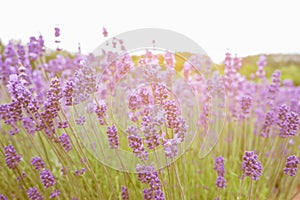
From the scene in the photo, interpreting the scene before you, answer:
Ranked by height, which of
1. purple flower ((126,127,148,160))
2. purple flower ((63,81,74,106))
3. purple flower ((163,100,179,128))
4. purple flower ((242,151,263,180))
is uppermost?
purple flower ((63,81,74,106))

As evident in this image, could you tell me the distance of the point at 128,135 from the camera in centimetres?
214

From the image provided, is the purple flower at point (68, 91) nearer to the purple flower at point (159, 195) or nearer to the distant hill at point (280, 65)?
the purple flower at point (159, 195)

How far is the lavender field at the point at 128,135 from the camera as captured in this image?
186 cm

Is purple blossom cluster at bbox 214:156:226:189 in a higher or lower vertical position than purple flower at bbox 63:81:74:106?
lower

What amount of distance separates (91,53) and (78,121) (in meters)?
1.40

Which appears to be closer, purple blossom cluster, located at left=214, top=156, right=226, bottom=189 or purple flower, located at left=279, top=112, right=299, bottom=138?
purple flower, located at left=279, top=112, right=299, bottom=138

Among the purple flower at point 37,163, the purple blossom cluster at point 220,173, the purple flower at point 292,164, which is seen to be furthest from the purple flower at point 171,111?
the purple flower at point 37,163

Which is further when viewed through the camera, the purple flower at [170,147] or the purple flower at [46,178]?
the purple flower at [46,178]

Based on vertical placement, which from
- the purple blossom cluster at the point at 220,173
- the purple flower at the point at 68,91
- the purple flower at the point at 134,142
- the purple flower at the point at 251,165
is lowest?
the purple blossom cluster at the point at 220,173

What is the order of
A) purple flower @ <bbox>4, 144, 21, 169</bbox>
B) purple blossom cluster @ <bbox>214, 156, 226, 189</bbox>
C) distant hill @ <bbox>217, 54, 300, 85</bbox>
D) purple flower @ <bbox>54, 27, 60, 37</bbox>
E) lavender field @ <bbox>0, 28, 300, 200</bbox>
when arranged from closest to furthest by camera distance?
lavender field @ <bbox>0, 28, 300, 200</bbox>
purple flower @ <bbox>4, 144, 21, 169</bbox>
purple blossom cluster @ <bbox>214, 156, 226, 189</bbox>
purple flower @ <bbox>54, 27, 60, 37</bbox>
distant hill @ <bbox>217, 54, 300, 85</bbox>

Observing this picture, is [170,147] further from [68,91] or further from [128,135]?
[68,91]

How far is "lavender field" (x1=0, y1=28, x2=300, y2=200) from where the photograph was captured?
186 centimetres

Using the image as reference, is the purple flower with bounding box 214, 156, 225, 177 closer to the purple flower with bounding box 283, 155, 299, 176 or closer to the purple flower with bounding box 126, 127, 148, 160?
the purple flower with bounding box 283, 155, 299, 176

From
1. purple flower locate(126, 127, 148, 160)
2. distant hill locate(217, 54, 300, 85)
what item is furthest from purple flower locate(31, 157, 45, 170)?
distant hill locate(217, 54, 300, 85)
